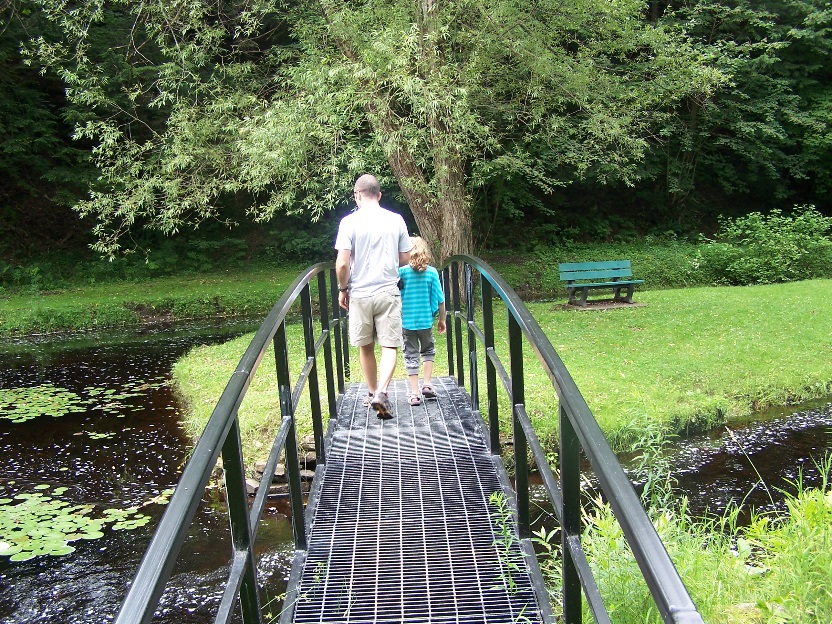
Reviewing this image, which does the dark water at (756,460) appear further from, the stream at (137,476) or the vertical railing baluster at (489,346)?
the vertical railing baluster at (489,346)

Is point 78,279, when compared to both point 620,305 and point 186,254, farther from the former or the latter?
point 620,305

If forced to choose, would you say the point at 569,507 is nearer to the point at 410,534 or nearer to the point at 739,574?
the point at 410,534

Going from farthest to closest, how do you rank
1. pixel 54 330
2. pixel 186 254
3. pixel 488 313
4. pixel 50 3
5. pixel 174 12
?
pixel 186 254, pixel 54 330, pixel 174 12, pixel 50 3, pixel 488 313

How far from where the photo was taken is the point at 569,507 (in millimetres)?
2146

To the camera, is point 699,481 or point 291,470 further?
point 699,481

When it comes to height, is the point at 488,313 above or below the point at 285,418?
above

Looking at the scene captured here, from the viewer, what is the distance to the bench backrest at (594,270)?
15141 millimetres

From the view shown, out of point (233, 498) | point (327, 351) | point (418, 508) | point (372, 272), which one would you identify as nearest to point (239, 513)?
point (233, 498)

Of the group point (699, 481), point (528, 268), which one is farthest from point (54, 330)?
point (699, 481)

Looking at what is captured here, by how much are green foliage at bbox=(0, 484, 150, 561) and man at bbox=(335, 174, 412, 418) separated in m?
2.50

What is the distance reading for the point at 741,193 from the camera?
25359 mm

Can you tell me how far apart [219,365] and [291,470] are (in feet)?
25.5

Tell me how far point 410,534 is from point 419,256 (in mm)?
2443

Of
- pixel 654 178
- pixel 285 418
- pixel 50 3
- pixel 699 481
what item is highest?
pixel 50 3
